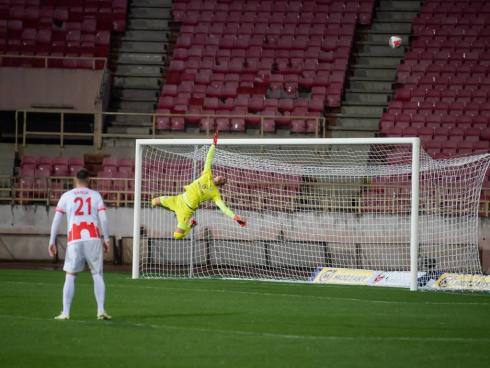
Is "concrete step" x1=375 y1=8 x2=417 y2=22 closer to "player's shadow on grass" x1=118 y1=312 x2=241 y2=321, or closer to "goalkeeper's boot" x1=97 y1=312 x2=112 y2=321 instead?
"player's shadow on grass" x1=118 y1=312 x2=241 y2=321

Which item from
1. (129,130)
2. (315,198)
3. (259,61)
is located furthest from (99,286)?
(259,61)

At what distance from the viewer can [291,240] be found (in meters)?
24.1

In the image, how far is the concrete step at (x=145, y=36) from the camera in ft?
110

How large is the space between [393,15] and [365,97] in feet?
12.9

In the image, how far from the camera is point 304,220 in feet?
81.3

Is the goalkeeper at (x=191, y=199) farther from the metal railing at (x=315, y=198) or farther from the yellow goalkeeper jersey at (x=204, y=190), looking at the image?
the metal railing at (x=315, y=198)

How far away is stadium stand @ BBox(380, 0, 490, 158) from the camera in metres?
28.0

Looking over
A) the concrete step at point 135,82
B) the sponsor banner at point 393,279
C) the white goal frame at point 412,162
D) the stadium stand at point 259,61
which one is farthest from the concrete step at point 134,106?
the sponsor banner at point 393,279

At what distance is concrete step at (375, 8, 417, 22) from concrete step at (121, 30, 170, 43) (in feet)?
21.7

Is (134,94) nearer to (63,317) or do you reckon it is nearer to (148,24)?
(148,24)

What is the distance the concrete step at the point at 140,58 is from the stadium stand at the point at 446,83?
23.9 ft

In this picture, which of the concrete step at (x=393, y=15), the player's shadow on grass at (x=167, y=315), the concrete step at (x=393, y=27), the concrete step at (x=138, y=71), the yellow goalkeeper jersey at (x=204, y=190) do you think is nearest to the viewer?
the player's shadow on grass at (x=167, y=315)

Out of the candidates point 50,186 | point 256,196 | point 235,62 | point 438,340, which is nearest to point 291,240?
point 256,196

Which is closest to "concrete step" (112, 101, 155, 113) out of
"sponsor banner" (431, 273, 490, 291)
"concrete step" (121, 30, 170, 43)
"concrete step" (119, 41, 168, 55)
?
"concrete step" (119, 41, 168, 55)
